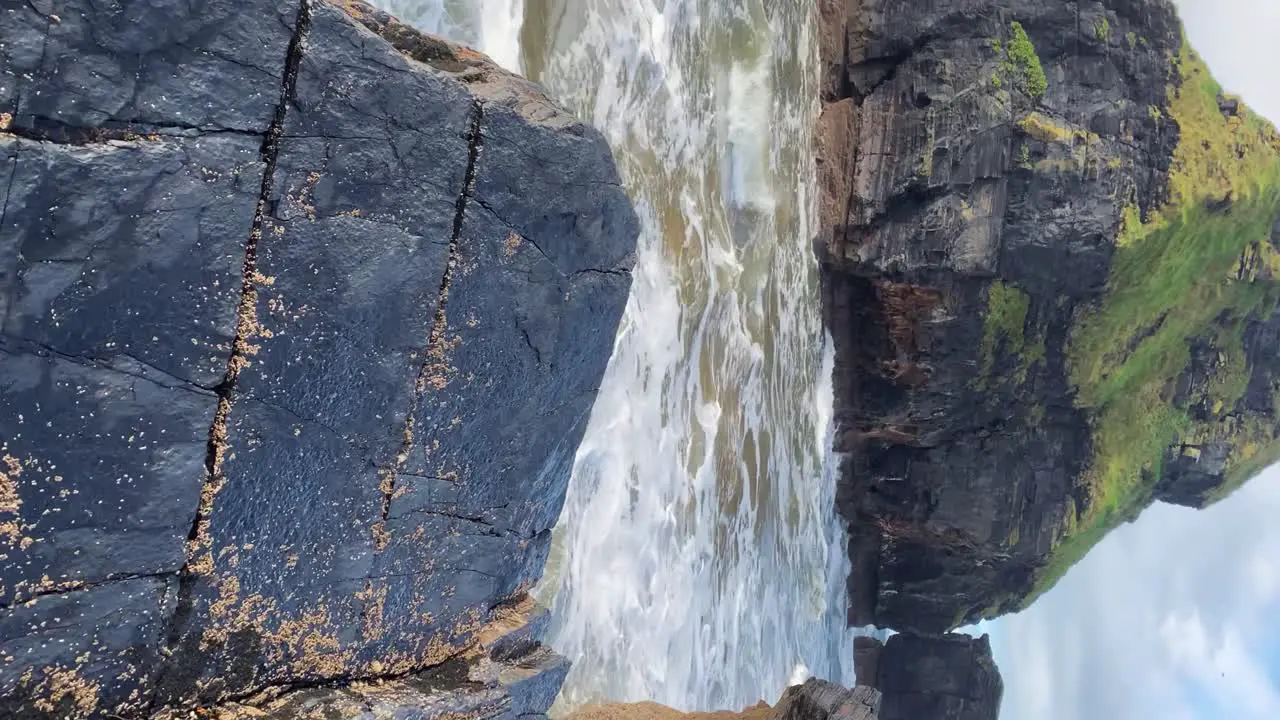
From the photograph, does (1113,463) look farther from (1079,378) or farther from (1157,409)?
(1079,378)

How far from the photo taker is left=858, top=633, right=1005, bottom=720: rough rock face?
21.1 meters

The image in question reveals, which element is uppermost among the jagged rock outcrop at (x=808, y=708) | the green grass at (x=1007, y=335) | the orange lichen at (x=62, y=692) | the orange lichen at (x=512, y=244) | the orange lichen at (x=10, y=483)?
the green grass at (x=1007, y=335)

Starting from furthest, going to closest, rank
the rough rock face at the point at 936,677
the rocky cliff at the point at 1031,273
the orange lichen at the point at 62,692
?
the rough rock face at the point at 936,677 < the rocky cliff at the point at 1031,273 < the orange lichen at the point at 62,692

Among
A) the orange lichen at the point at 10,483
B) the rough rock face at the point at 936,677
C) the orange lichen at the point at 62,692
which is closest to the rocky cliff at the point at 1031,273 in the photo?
the rough rock face at the point at 936,677

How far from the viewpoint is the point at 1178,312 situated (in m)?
17.0

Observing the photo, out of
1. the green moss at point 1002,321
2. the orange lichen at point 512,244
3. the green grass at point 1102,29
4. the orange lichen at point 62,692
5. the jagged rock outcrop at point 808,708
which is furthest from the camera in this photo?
the green moss at point 1002,321

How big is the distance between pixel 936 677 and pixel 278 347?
771 inches

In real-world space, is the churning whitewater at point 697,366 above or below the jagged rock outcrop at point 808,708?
above

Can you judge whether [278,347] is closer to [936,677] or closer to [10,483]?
[10,483]

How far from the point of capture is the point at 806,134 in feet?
51.7

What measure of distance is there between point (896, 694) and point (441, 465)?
18.5 meters

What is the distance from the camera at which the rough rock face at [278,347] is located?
429 centimetres

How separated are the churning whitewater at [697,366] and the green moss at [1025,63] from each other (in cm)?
332

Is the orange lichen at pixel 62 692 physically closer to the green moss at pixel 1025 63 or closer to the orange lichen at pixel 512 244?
the orange lichen at pixel 512 244
